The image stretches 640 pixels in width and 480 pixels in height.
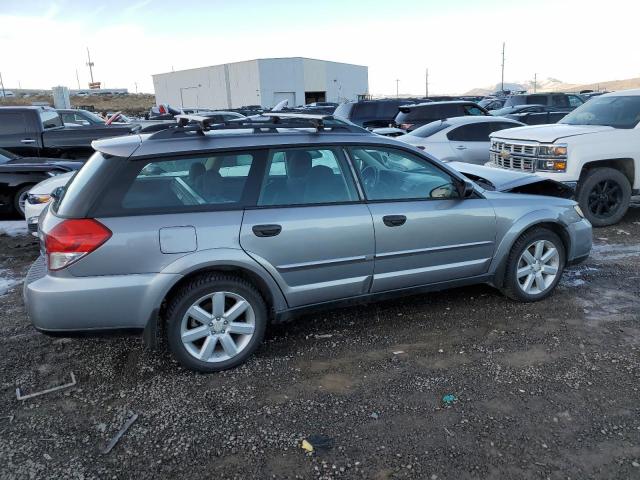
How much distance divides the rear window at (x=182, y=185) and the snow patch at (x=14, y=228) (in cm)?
490

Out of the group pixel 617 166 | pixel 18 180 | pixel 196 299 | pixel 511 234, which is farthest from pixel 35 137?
pixel 617 166

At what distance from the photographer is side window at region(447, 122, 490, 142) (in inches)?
393

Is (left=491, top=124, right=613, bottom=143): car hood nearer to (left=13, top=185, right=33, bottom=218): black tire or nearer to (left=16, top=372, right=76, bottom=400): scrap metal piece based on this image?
(left=16, top=372, right=76, bottom=400): scrap metal piece

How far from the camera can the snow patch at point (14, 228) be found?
24.2 feet

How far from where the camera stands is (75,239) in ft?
10.4

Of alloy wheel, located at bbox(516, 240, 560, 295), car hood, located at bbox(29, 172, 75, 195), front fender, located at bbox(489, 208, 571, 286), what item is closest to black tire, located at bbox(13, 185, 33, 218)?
car hood, located at bbox(29, 172, 75, 195)

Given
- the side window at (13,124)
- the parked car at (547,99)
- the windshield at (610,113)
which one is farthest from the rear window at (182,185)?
the parked car at (547,99)

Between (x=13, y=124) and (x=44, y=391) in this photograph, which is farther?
(x=13, y=124)

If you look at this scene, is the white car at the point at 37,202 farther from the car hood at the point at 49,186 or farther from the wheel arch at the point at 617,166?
the wheel arch at the point at 617,166

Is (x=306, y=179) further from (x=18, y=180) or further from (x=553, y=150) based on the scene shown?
(x=18, y=180)

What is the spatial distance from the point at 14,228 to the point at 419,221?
6352 millimetres

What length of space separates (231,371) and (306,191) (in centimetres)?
138

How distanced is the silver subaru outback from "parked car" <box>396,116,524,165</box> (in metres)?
5.47

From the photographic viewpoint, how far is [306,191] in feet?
12.4
